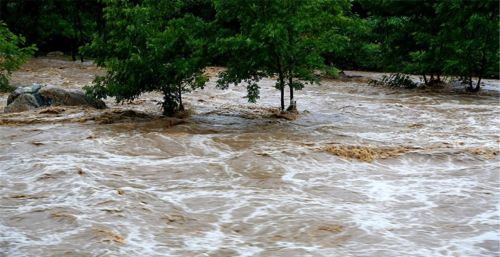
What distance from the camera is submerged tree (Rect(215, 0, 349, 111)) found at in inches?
440

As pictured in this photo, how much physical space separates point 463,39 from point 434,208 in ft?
37.0

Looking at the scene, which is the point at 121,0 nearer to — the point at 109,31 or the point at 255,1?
the point at 109,31

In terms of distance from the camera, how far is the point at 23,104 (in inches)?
533

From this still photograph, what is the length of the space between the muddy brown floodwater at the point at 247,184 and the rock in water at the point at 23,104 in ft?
2.72

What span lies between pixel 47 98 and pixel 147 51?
142 inches

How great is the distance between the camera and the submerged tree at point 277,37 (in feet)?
36.7

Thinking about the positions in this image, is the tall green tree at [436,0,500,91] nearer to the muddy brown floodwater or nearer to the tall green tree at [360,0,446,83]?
the tall green tree at [360,0,446,83]

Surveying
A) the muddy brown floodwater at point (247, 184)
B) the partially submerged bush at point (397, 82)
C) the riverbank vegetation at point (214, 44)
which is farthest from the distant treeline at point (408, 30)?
the muddy brown floodwater at point (247, 184)

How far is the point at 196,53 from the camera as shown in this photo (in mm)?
11617

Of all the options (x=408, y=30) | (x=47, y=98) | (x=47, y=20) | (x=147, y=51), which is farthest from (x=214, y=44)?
(x=47, y=20)

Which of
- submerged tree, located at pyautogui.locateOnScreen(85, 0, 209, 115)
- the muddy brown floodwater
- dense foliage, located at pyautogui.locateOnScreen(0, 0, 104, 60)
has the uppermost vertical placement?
dense foliage, located at pyautogui.locateOnScreen(0, 0, 104, 60)

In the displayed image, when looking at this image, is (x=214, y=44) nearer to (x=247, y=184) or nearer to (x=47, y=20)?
(x=247, y=184)

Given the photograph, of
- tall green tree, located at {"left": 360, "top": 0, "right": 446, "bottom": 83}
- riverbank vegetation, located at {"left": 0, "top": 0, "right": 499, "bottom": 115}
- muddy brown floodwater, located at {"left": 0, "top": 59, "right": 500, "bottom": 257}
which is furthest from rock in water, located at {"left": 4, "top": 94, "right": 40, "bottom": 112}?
tall green tree, located at {"left": 360, "top": 0, "right": 446, "bottom": 83}

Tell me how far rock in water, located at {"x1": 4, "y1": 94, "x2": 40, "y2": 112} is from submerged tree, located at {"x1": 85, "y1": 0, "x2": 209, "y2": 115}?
2.05 meters
